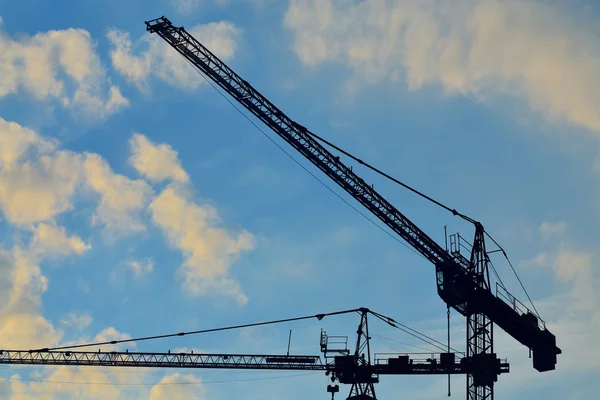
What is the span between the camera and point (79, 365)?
12012 cm

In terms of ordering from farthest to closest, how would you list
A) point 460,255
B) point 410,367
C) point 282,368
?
point 282,368, point 460,255, point 410,367

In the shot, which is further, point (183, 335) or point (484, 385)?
point (183, 335)

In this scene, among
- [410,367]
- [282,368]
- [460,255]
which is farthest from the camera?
[282,368]

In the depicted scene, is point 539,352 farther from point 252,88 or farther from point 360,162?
point 252,88

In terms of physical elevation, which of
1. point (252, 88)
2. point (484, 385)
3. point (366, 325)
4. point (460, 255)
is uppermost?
point (252, 88)

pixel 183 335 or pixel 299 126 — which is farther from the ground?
pixel 299 126

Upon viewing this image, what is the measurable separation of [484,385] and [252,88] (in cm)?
4890

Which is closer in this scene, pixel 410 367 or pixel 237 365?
pixel 410 367

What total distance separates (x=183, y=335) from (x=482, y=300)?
150 feet

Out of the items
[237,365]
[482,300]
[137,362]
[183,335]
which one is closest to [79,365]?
[137,362]

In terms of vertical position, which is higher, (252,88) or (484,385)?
(252,88)

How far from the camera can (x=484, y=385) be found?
99.2m

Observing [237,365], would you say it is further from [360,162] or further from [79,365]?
[360,162]

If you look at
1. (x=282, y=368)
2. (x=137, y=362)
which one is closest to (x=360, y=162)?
(x=282, y=368)
